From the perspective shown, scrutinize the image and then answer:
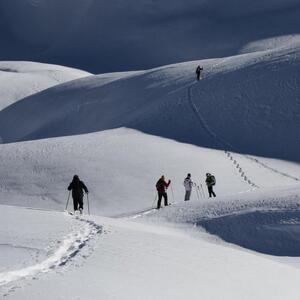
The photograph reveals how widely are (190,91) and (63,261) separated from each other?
137ft

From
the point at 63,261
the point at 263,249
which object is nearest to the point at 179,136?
the point at 263,249

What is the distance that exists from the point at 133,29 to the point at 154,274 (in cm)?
14382

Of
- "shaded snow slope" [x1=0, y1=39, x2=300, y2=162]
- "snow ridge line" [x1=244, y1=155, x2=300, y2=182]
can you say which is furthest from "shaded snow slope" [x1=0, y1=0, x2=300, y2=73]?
"snow ridge line" [x1=244, y1=155, x2=300, y2=182]

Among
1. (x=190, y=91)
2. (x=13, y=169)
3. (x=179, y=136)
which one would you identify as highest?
(x=190, y=91)

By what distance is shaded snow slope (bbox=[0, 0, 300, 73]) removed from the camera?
14050cm

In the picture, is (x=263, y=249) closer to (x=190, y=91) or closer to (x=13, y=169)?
(x=13, y=169)

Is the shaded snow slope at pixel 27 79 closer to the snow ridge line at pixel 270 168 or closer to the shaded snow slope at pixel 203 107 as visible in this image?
the shaded snow slope at pixel 203 107

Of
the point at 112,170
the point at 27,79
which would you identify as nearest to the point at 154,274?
the point at 112,170

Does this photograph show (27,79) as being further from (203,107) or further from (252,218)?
(252,218)

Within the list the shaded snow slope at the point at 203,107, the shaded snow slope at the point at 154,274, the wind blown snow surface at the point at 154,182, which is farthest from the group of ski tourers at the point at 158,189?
the shaded snow slope at the point at 203,107

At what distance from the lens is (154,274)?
12.4 m

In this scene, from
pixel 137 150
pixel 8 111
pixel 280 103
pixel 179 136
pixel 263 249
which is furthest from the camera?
pixel 8 111

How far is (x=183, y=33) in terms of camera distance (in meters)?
146

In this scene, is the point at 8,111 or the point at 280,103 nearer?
the point at 280,103
